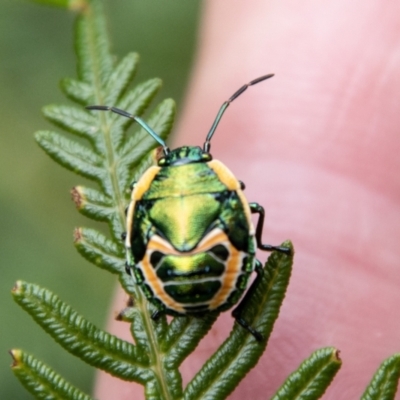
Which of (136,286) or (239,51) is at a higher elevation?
(239,51)

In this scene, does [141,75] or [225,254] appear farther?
[141,75]

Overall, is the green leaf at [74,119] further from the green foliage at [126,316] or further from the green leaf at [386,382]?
the green leaf at [386,382]

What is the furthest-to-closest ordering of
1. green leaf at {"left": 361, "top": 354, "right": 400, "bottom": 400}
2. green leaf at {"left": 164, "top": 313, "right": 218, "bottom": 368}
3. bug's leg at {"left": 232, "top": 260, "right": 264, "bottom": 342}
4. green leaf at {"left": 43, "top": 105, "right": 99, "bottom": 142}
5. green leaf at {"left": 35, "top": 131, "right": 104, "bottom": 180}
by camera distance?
green leaf at {"left": 43, "top": 105, "right": 99, "bottom": 142}, green leaf at {"left": 35, "top": 131, "right": 104, "bottom": 180}, green leaf at {"left": 164, "top": 313, "right": 218, "bottom": 368}, bug's leg at {"left": 232, "top": 260, "right": 264, "bottom": 342}, green leaf at {"left": 361, "top": 354, "right": 400, "bottom": 400}

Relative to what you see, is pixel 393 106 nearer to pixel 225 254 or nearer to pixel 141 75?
pixel 225 254

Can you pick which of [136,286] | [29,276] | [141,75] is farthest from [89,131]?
[141,75]

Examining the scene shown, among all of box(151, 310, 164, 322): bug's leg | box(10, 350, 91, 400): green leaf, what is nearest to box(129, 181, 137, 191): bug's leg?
box(151, 310, 164, 322): bug's leg

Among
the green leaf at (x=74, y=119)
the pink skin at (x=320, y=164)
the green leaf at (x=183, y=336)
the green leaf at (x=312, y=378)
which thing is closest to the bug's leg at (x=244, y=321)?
the green leaf at (x=183, y=336)

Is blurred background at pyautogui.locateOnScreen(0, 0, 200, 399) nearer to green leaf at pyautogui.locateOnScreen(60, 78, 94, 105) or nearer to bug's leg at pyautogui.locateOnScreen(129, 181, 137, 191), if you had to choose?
green leaf at pyautogui.locateOnScreen(60, 78, 94, 105)
